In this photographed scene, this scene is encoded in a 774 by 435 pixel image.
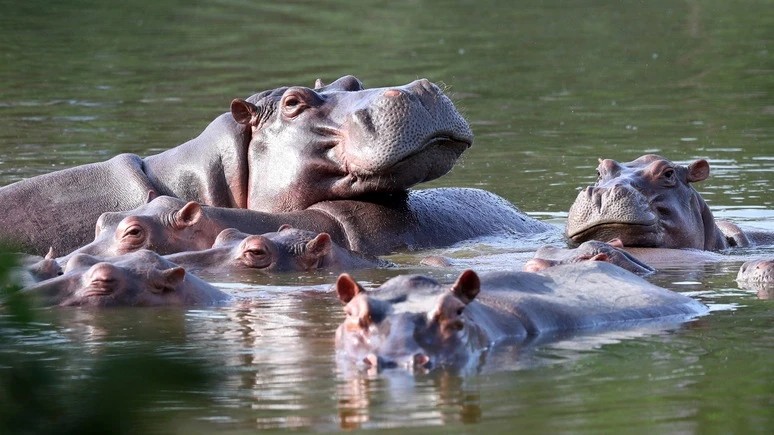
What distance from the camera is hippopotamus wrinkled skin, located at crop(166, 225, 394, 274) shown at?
7000mm

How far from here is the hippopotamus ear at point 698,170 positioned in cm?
799

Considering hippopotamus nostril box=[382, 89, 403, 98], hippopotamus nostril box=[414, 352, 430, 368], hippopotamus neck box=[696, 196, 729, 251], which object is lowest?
hippopotamus neck box=[696, 196, 729, 251]

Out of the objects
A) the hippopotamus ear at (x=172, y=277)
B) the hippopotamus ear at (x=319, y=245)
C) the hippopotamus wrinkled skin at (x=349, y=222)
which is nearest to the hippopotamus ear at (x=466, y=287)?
the hippopotamus ear at (x=172, y=277)

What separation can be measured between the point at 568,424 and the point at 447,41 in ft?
68.8

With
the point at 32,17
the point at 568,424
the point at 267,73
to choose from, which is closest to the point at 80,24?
the point at 32,17

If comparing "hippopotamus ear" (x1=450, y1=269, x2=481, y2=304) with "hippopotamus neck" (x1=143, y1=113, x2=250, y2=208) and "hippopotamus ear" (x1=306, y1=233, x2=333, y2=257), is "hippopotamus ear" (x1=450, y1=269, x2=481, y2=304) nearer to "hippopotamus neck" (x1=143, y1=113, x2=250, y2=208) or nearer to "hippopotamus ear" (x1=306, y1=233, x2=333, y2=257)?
"hippopotamus ear" (x1=306, y1=233, x2=333, y2=257)

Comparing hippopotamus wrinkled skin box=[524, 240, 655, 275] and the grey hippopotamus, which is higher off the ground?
hippopotamus wrinkled skin box=[524, 240, 655, 275]

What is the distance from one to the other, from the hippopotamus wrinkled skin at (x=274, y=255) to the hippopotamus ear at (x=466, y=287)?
276 cm

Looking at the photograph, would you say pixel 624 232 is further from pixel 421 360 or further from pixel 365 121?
pixel 421 360

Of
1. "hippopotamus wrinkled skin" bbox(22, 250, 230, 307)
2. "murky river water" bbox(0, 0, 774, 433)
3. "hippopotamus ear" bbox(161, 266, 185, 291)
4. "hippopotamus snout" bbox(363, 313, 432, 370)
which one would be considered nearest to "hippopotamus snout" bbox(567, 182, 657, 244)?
"murky river water" bbox(0, 0, 774, 433)

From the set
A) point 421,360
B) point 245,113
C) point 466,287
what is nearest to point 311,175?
point 245,113

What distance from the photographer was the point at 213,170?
8539mm

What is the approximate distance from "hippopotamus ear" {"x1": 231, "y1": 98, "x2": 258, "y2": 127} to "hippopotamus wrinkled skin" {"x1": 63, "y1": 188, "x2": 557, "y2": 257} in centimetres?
69

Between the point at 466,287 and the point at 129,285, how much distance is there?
78.8 inches
